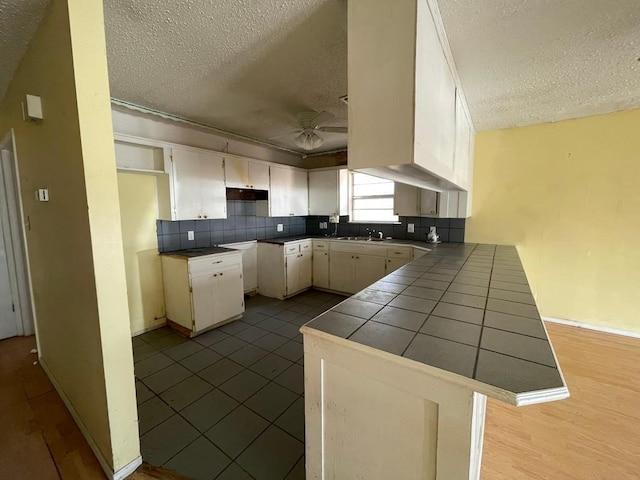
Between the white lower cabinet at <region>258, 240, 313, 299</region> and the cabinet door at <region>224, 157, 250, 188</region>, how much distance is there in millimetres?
984

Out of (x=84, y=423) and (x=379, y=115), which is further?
(x=84, y=423)

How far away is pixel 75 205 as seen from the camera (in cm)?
131

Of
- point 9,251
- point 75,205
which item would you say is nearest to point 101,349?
point 75,205

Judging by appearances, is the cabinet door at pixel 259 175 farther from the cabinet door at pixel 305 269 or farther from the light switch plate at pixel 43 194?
the light switch plate at pixel 43 194

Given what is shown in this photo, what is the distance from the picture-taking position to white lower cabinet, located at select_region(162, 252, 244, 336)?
2760mm

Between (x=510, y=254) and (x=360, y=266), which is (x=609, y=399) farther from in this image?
(x=360, y=266)

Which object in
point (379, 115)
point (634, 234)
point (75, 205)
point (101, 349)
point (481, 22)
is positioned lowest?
point (101, 349)

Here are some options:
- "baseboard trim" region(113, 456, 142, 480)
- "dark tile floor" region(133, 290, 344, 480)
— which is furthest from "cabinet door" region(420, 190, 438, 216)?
"baseboard trim" region(113, 456, 142, 480)

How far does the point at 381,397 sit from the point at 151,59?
93.3 inches

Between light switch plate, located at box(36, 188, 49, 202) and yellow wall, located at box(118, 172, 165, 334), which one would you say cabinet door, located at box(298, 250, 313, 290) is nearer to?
yellow wall, located at box(118, 172, 165, 334)

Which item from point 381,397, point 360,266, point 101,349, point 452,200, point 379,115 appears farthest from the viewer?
point 360,266

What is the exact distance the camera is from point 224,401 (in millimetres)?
1863

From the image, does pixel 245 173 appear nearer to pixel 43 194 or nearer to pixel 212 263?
pixel 212 263

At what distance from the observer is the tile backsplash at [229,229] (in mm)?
3096
